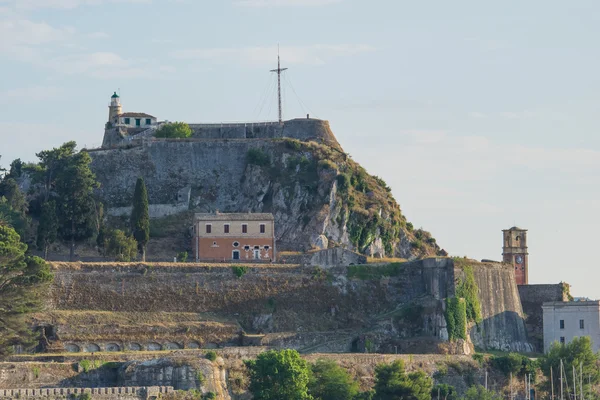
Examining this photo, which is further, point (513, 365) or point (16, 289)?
point (513, 365)

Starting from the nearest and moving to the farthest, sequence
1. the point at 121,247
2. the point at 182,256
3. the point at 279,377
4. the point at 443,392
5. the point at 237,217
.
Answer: the point at 279,377 → the point at 443,392 → the point at 121,247 → the point at 237,217 → the point at 182,256

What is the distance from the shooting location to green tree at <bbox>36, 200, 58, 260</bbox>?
110312 millimetres

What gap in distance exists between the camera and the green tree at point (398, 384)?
95.1 m

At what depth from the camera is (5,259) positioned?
9575 centimetres

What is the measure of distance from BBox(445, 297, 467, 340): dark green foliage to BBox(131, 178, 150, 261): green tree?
744 inches

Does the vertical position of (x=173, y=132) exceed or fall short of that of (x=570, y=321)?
it exceeds it

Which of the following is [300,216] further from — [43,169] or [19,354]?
[19,354]

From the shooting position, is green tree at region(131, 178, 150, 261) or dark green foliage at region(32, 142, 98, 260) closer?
dark green foliage at region(32, 142, 98, 260)

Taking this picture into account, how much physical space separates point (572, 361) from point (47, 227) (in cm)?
3135

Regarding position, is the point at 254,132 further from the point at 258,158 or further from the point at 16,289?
the point at 16,289

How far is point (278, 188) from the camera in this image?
12212cm

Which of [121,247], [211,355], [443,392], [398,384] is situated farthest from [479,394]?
[121,247]

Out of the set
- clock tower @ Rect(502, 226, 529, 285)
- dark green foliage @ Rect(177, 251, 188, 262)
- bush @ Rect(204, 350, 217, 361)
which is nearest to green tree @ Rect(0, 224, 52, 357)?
bush @ Rect(204, 350, 217, 361)

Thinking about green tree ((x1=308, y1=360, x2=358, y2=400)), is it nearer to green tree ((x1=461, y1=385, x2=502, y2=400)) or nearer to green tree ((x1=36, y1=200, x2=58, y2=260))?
green tree ((x1=461, y1=385, x2=502, y2=400))
